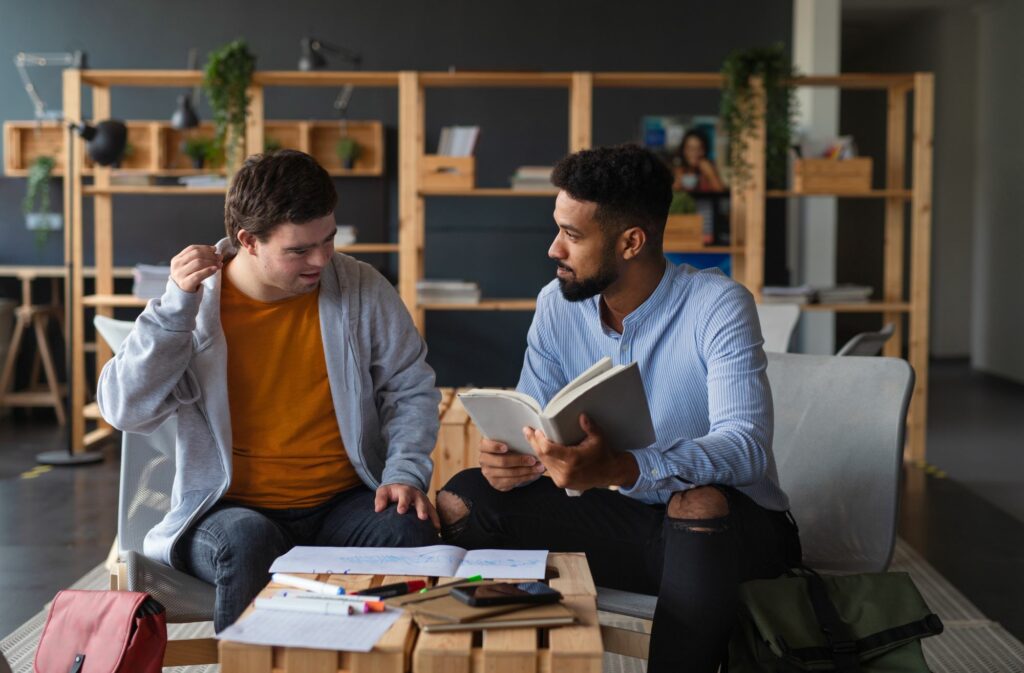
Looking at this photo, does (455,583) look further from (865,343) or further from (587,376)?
(865,343)

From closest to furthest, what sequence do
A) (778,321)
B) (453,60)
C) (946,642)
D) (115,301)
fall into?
1. (946,642)
2. (778,321)
3. (115,301)
4. (453,60)

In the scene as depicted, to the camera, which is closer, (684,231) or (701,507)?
(701,507)

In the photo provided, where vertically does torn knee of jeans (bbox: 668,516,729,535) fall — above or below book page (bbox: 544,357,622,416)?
below

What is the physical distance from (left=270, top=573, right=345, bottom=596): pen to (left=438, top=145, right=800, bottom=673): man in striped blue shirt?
47 cm

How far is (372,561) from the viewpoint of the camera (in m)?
1.94

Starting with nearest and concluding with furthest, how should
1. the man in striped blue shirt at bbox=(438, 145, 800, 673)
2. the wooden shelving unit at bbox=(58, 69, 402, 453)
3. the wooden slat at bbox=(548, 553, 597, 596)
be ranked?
the wooden slat at bbox=(548, 553, 597, 596)
the man in striped blue shirt at bbox=(438, 145, 800, 673)
the wooden shelving unit at bbox=(58, 69, 402, 453)

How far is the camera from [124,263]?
7848 mm

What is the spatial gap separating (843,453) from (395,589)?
1.18m

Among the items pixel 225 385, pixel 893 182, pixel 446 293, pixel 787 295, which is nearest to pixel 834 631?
pixel 225 385

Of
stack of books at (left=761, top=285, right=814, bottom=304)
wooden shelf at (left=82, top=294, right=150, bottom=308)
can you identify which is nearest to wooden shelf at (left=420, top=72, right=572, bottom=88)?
stack of books at (left=761, top=285, right=814, bottom=304)

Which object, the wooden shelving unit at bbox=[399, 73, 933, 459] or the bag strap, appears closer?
the bag strap

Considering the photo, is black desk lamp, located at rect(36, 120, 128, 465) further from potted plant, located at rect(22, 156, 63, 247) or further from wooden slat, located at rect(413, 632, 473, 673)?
wooden slat, located at rect(413, 632, 473, 673)

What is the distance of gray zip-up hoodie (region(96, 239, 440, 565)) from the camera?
225 centimetres

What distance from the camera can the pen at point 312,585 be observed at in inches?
68.4
